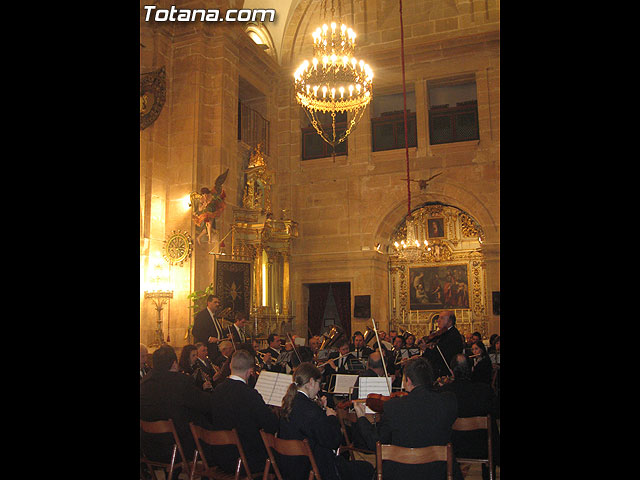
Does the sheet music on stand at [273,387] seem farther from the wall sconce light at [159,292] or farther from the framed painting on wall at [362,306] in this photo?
the framed painting on wall at [362,306]

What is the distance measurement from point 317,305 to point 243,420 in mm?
11914

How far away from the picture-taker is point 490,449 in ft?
12.7

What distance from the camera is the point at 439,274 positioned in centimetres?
1549

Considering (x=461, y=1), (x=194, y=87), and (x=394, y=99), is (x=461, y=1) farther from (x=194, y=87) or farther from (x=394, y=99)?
(x=194, y=87)

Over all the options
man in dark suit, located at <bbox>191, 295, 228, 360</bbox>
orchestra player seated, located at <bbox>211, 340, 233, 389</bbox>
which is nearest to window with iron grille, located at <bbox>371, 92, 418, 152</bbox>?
man in dark suit, located at <bbox>191, 295, 228, 360</bbox>

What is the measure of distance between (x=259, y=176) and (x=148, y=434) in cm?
1034

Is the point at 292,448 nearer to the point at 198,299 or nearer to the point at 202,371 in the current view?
the point at 202,371

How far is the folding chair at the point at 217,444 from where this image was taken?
3.47m

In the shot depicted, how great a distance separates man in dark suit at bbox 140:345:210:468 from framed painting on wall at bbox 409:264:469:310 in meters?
11.6

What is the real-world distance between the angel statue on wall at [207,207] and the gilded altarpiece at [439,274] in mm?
5271

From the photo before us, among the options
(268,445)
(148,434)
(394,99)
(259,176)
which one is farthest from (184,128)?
(268,445)

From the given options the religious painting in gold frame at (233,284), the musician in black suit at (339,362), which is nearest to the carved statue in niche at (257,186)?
the religious painting in gold frame at (233,284)
